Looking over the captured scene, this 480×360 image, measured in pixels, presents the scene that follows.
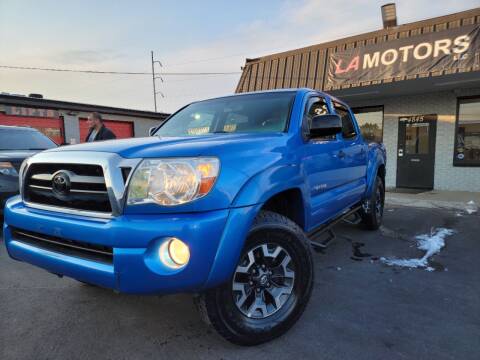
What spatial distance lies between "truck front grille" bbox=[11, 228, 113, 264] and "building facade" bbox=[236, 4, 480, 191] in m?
8.47

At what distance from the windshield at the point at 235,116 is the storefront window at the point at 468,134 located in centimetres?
825

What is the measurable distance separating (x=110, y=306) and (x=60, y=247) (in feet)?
3.13

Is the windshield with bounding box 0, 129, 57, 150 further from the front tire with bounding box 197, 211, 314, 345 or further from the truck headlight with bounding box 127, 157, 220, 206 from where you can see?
the front tire with bounding box 197, 211, 314, 345

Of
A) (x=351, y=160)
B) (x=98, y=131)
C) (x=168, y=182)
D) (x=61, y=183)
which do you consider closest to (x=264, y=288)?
(x=168, y=182)

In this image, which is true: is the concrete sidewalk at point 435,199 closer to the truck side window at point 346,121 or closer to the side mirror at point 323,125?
the truck side window at point 346,121

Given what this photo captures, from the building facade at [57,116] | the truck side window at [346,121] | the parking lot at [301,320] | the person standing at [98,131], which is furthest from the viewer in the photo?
the building facade at [57,116]

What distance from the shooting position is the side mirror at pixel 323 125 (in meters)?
2.84

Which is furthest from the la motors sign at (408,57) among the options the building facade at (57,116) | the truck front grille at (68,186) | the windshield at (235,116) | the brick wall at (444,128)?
the building facade at (57,116)

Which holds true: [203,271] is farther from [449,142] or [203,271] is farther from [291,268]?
[449,142]

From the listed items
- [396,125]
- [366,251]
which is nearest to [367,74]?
Result: [396,125]

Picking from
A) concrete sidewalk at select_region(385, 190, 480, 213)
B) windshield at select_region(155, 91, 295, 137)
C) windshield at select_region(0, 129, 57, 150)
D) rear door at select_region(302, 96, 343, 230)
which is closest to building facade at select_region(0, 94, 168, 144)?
windshield at select_region(0, 129, 57, 150)

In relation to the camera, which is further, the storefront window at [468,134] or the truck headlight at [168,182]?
the storefront window at [468,134]

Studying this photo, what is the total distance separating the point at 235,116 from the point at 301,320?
1895 mm

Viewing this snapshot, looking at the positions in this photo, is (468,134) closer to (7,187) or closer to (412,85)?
(412,85)
